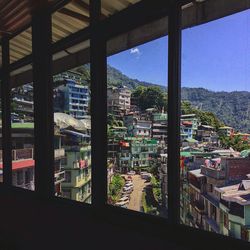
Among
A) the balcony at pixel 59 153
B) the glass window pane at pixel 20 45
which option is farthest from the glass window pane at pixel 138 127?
the glass window pane at pixel 20 45

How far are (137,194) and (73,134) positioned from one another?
1.11 metres

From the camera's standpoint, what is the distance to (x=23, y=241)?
379cm

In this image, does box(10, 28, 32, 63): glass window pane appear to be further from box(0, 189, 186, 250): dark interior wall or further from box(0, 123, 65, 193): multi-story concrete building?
box(0, 189, 186, 250): dark interior wall

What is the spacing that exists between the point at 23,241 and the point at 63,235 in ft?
3.29

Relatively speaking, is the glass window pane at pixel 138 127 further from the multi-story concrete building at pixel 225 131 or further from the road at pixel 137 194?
the multi-story concrete building at pixel 225 131

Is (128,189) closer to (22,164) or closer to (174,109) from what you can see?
(174,109)

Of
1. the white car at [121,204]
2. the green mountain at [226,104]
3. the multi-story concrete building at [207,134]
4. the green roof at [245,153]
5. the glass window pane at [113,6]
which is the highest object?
the glass window pane at [113,6]

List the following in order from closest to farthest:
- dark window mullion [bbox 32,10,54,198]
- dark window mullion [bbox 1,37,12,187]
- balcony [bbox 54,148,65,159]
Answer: balcony [bbox 54,148,65,159]
dark window mullion [bbox 32,10,54,198]
dark window mullion [bbox 1,37,12,187]

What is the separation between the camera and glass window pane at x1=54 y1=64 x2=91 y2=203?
286 cm

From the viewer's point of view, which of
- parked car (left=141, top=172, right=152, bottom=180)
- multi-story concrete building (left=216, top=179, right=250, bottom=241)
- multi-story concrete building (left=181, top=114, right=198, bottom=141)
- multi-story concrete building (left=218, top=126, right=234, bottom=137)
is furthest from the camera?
parked car (left=141, top=172, right=152, bottom=180)

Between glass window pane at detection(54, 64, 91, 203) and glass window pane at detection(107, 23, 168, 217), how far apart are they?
0.28 m

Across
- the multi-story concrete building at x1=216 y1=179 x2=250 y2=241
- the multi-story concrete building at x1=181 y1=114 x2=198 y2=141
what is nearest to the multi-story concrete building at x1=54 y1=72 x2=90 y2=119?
the multi-story concrete building at x1=181 y1=114 x2=198 y2=141

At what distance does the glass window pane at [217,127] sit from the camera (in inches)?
67.3

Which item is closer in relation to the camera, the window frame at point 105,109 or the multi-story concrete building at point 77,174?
the window frame at point 105,109
